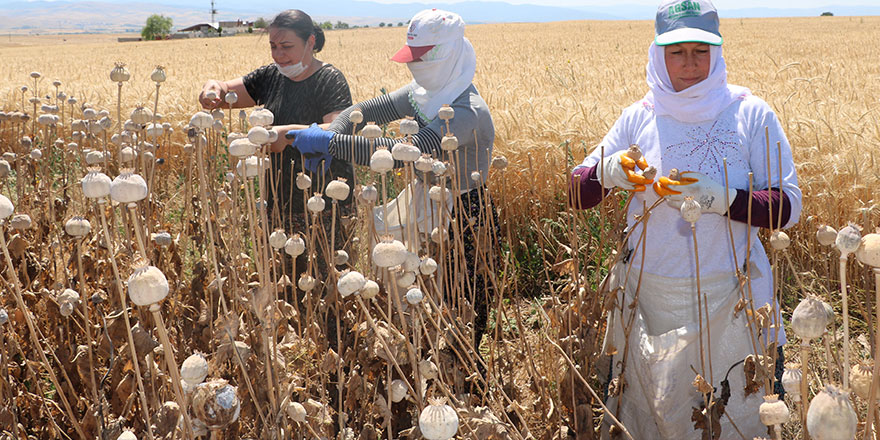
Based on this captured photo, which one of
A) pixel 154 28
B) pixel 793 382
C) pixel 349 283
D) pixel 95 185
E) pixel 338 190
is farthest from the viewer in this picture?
pixel 154 28

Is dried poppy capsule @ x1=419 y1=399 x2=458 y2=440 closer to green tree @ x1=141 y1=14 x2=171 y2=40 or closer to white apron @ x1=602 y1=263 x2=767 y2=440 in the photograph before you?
white apron @ x1=602 y1=263 x2=767 y2=440

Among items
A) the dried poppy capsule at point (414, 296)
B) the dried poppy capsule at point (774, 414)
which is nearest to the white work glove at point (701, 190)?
the dried poppy capsule at point (414, 296)

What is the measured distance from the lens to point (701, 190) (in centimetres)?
159

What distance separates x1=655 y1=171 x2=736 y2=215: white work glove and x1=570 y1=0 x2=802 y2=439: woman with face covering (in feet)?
0.11

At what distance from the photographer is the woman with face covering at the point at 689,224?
1.74 m

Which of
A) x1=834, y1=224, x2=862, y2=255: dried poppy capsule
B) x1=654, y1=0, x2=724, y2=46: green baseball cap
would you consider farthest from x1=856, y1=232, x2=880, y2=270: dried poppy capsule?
x1=654, y1=0, x2=724, y2=46: green baseball cap

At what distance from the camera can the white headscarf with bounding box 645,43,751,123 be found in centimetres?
175

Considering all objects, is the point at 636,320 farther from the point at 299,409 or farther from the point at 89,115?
the point at 89,115

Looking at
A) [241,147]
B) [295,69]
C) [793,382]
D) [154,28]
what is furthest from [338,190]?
→ [154,28]

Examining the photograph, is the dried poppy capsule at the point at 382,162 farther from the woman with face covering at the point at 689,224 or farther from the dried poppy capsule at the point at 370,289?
the woman with face covering at the point at 689,224

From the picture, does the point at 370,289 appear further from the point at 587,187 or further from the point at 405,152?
the point at 587,187

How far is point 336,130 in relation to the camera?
250 centimetres

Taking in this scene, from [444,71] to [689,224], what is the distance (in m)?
0.93

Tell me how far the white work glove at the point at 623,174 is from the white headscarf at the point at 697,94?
217 mm
